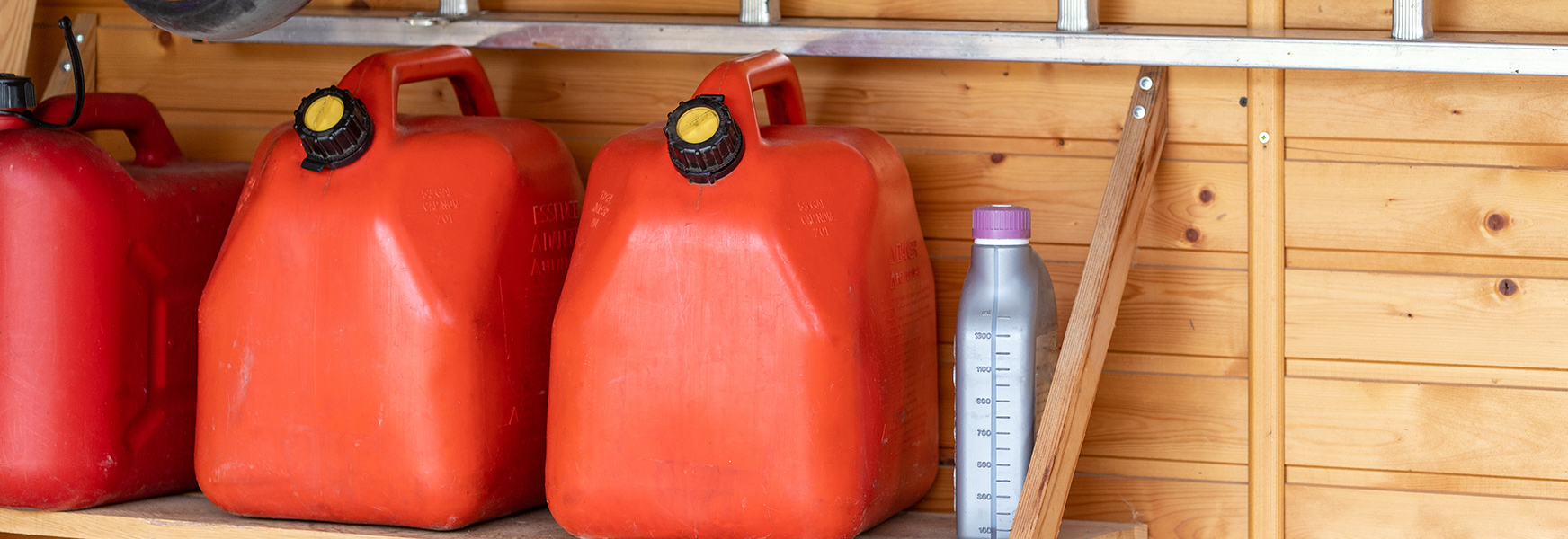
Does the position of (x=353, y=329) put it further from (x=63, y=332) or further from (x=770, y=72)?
(x=770, y=72)

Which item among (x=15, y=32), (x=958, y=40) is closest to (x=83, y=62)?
(x=15, y=32)

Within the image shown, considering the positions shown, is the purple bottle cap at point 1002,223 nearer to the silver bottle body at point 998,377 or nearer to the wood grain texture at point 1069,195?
the silver bottle body at point 998,377

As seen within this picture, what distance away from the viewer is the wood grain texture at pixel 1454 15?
117 centimetres

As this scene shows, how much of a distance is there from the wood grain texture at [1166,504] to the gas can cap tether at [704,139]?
50 cm

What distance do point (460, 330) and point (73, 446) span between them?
363 mm

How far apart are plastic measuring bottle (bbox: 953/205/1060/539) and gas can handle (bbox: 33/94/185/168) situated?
78 centimetres

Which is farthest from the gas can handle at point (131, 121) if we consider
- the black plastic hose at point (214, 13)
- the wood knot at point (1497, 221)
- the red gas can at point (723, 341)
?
the wood knot at point (1497, 221)

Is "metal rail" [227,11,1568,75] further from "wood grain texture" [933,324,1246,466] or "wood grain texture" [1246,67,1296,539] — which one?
"wood grain texture" [933,324,1246,466]

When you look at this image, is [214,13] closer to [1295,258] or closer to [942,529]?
[942,529]

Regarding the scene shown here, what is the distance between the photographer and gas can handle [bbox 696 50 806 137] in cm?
106

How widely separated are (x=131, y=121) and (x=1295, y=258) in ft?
3.54

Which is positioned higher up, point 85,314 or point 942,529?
point 85,314

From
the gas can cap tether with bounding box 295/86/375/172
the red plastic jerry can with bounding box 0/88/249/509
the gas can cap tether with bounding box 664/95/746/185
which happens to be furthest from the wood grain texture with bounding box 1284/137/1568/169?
the red plastic jerry can with bounding box 0/88/249/509

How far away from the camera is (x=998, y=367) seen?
1087 millimetres
